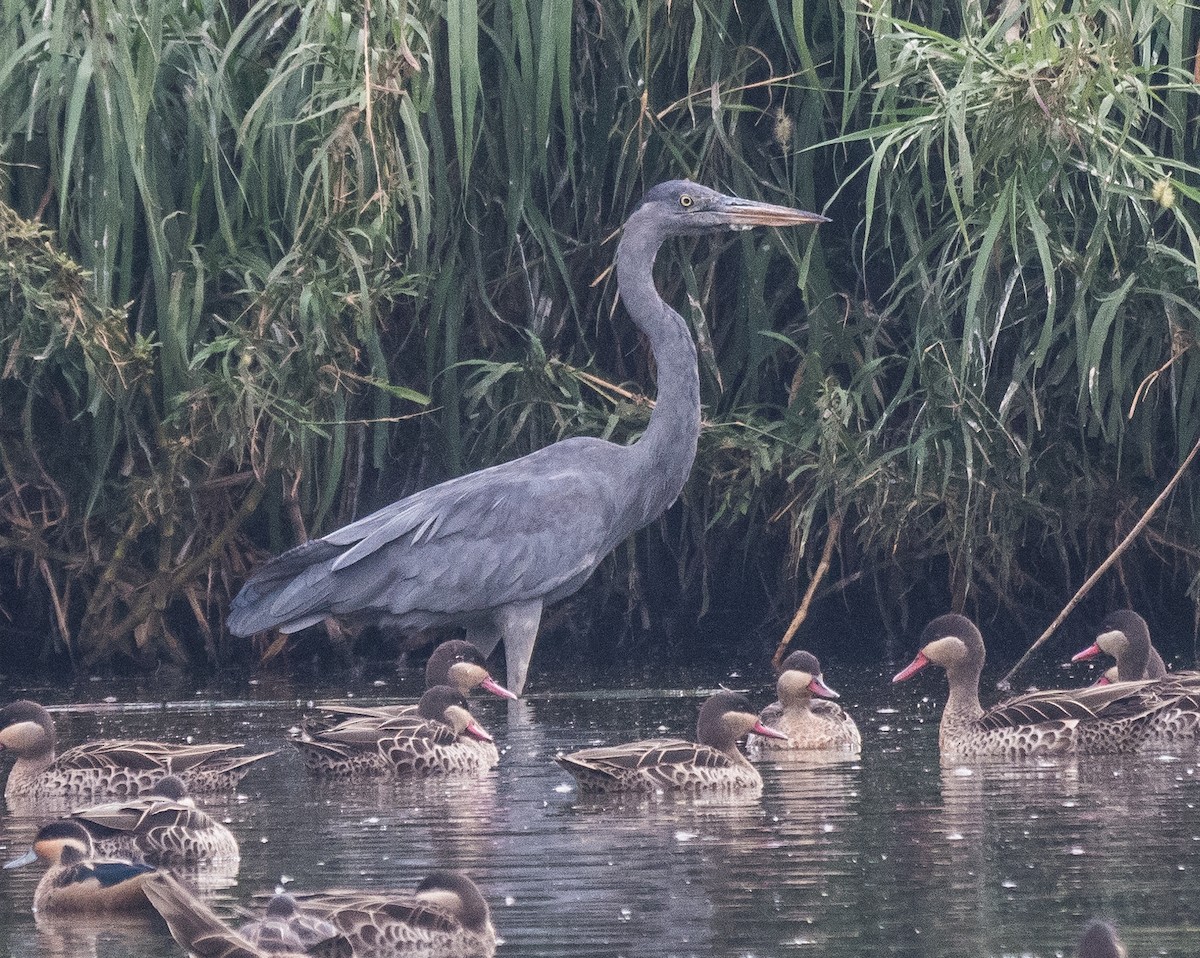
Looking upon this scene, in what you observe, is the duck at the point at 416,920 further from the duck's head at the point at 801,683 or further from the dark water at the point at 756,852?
the duck's head at the point at 801,683

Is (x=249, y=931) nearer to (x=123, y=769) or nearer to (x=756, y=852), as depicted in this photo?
(x=756, y=852)

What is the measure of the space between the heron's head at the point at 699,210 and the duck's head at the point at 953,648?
6.79 ft

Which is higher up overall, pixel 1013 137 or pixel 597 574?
pixel 1013 137

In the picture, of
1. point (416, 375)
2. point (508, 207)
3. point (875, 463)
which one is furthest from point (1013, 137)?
point (416, 375)

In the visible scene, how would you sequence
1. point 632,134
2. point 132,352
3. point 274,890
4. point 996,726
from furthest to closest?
point 632,134 < point 132,352 < point 996,726 < point 274,890

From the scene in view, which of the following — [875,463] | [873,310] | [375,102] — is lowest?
[875,463]

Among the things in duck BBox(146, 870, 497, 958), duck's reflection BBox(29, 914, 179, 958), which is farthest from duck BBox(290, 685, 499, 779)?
duck BBox(146, 870, 497, 958)

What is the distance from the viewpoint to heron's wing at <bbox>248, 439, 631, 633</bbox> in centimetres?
988

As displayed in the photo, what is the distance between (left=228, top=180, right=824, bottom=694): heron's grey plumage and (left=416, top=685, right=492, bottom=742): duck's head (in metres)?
1.53

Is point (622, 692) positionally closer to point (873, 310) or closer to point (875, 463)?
point (875, 463)

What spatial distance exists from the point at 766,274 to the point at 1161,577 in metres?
2.20

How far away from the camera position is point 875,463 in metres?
9.84

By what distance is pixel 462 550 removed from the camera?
1003cm

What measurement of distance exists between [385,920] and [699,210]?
5.53 meters
